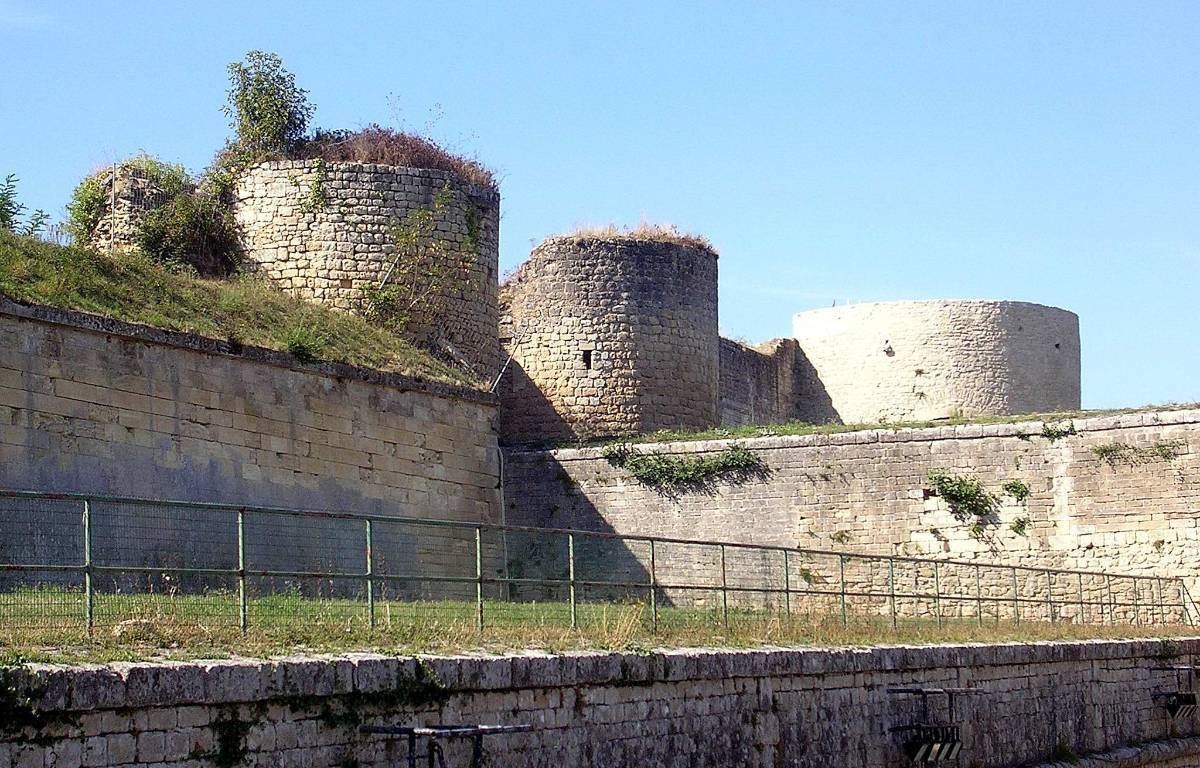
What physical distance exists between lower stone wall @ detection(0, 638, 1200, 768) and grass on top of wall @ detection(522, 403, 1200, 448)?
18.5 feet

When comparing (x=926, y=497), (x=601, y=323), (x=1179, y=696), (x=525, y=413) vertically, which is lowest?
(x=1179, y=696)

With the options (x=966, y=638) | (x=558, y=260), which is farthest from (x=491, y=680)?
(x=558, y=260)

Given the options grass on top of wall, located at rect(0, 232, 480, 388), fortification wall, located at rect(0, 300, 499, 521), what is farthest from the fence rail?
grass on top of wall, located at rect(0, 232, 480, 388)

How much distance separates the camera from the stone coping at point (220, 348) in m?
17.9

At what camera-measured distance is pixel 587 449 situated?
88.8 ft

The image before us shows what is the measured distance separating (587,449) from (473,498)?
10.2ft

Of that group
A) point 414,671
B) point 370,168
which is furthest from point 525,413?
point 414,671

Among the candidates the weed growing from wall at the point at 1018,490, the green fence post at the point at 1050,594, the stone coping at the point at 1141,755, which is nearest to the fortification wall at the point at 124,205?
the weed growing from wall at the point at 1018,490

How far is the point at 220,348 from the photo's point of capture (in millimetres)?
20156

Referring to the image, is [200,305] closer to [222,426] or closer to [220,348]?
[220,348]

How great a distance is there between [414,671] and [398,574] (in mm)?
6089

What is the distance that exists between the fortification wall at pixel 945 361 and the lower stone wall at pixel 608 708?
61.9ft

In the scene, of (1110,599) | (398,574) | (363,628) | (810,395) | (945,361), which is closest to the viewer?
(363,628)

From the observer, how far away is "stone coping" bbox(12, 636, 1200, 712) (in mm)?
8570
